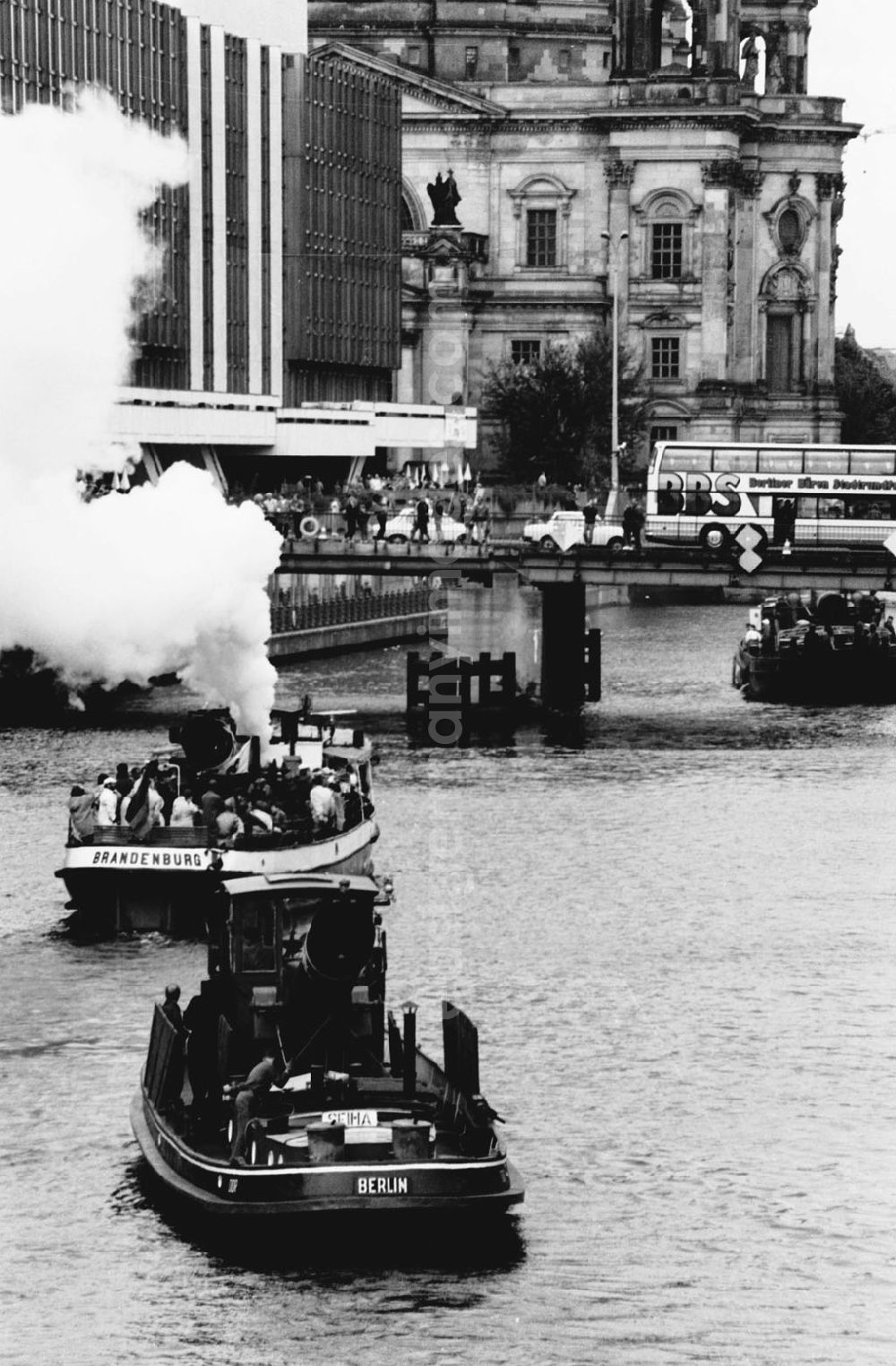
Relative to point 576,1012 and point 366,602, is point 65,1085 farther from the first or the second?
point 366,602

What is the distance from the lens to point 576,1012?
5975 centimetres

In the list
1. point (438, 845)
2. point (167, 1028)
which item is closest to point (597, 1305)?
point (167, 1028)

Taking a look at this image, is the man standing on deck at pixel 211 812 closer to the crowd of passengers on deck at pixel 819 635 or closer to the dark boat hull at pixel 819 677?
the dark boat hull at pixel 819 677

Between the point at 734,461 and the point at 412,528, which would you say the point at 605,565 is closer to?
the point at 412,528

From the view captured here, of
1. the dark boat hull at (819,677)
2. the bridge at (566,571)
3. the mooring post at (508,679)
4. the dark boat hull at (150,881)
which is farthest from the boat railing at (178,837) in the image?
the dark boat hull at (819,677)

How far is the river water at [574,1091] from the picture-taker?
42.4 metres

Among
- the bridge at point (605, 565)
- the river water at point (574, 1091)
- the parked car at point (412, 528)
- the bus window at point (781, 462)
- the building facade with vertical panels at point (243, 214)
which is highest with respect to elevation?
the building facade with vertical panels at point (243, 214)

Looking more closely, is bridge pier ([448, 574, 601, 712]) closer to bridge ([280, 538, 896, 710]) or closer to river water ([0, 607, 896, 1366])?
bridge ([280, 538, 896, 710])

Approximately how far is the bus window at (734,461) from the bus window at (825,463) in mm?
2848

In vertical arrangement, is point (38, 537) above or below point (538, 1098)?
above

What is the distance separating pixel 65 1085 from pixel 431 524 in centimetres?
8209

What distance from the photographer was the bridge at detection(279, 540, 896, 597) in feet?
371

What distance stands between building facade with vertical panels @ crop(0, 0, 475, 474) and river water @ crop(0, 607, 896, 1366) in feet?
206

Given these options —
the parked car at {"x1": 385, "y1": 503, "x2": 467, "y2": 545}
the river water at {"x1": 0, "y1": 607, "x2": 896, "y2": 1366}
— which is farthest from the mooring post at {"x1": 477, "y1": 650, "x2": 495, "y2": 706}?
the river water at {"x1": 0, "y1": 607, "x2": 896, "y2": 1366}
